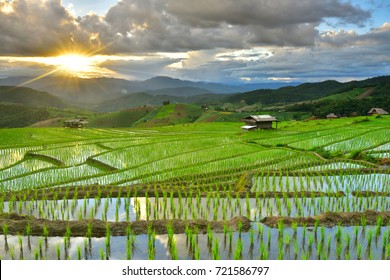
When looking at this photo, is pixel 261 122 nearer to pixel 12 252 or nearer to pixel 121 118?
pixel 12 252

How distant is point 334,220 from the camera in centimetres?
614

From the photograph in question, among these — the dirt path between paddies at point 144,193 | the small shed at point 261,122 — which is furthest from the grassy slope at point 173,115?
the dirt path between paddies at point 144,193

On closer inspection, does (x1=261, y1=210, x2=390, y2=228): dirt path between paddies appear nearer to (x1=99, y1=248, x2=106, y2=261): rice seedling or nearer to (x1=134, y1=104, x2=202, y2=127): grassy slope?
(x1=99, y1=248, x2=106, y2=261): rice seedling

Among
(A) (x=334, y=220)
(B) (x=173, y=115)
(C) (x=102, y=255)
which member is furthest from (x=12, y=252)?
(B) (x=173, y=115)

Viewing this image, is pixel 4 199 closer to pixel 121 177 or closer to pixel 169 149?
pixel 121 177

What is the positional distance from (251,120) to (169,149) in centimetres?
1888

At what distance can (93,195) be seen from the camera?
877 cm

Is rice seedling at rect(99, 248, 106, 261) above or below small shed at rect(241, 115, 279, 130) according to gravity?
below

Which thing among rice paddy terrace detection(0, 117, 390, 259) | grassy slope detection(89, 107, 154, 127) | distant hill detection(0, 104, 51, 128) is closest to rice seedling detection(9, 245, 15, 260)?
rice paddy terrace detection(0, 117, 390, 259)

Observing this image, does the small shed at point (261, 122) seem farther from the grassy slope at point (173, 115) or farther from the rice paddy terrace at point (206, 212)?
the grassy slope at point (173, 115)

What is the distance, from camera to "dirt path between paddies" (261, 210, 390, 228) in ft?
A: 19.9

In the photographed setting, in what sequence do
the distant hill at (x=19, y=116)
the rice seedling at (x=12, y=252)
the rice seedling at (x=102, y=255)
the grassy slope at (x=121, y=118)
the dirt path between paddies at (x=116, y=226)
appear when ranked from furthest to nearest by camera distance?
the distant hill at (x=19, y=116), the grassy slope at (x=121, y=118), the dirt path between paddies at (x=116, y=226), the rice seedling at (x=12, y=252), the rice seedling at (x=102, y=255)

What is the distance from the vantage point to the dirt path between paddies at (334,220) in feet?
19.9
